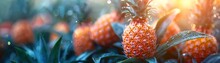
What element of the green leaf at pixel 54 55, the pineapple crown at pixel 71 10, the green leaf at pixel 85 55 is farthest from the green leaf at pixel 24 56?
the pineapple crown at pixel 71 10

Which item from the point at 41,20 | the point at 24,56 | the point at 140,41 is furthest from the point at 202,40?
the point at 41,20

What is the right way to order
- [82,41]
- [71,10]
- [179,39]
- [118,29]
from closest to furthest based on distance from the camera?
[179,39] < [118,29] < [82,41] < [71,10]

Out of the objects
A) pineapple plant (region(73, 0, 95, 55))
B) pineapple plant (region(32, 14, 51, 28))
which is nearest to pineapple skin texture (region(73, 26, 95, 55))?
pineapple plant (region(73, 0, 95, 55))

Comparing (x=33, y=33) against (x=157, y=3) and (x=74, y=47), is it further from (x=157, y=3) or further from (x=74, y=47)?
(x=157, y=3)

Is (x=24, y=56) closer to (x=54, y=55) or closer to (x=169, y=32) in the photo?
(x=54, y=55)

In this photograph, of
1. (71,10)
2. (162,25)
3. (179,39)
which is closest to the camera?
(179,39)

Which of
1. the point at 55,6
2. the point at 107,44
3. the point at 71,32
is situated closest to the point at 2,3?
the point at 55,6
